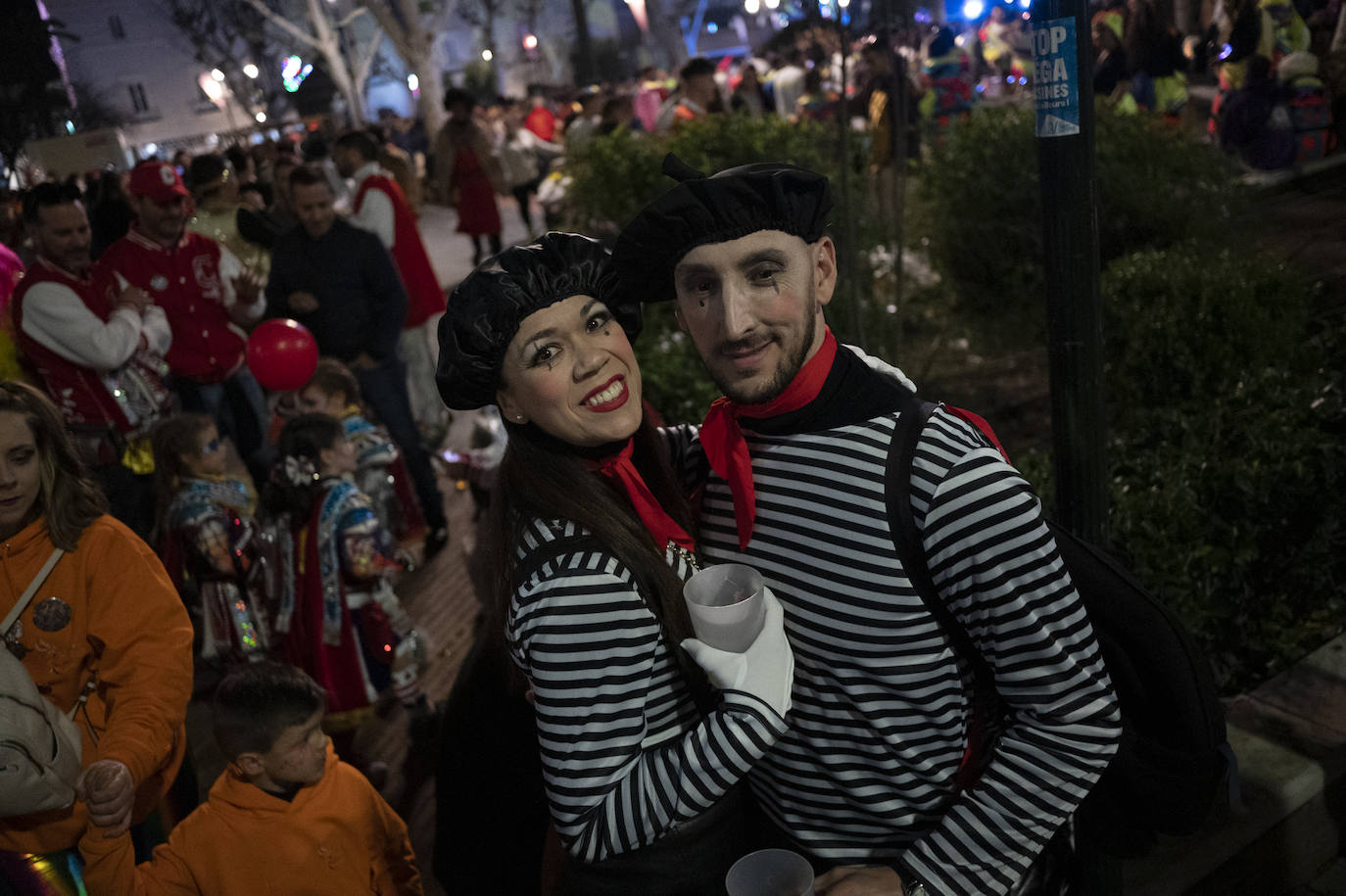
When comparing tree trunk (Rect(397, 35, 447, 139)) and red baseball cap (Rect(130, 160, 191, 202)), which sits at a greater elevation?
tree trunk (Rect(397, 35, 447, 139))

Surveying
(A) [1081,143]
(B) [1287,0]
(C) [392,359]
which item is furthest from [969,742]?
(B) [1287,0]

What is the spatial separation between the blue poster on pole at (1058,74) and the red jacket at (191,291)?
14.9ft

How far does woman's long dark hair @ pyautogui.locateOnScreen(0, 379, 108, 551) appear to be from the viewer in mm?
2398

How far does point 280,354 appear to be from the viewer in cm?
484

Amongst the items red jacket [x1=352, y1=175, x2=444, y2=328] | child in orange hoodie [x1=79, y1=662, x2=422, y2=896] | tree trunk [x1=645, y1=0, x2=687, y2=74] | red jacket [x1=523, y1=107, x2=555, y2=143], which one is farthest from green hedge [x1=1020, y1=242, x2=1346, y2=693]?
tree trunk [x1=645, y1=0, x2=687, y2=74]

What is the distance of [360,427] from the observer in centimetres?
495

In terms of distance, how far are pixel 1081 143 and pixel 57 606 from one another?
2.40 metres

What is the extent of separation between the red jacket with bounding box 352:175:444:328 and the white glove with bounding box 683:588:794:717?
17.3 ft

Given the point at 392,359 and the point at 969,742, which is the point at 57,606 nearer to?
the point at 969,742

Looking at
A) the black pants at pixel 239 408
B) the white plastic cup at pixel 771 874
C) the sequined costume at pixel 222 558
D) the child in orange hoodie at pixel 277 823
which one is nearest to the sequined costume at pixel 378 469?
the sequined costume at pixel 222 558

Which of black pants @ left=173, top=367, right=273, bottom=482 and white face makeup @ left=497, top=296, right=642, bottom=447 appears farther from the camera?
black pants @ left=173, top=367, right=273, bottom=482

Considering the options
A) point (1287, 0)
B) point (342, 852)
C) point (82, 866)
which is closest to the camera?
point (82, 866)

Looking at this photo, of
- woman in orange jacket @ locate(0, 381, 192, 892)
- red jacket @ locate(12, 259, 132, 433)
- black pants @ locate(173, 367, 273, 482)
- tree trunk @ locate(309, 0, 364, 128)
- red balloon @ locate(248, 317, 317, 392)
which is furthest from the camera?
tree trunk @ locate(309, 0, 364, 128)

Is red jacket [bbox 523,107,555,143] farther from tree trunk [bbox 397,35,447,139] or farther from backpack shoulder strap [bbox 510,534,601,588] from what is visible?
backpack shoulder strap [bbox 510,534,601,588]
